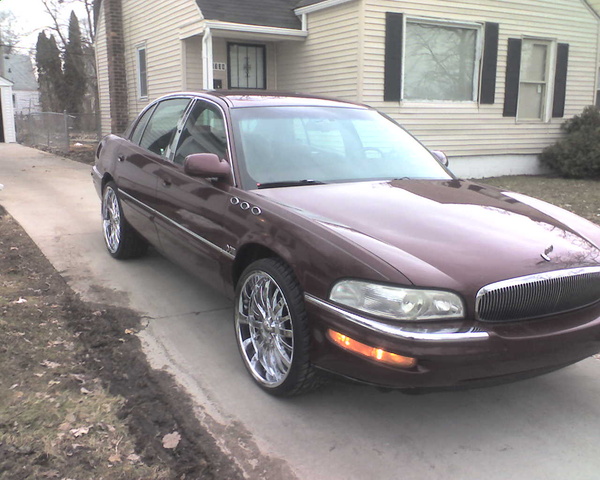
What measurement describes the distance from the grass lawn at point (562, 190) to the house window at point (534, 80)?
1462 millimetres

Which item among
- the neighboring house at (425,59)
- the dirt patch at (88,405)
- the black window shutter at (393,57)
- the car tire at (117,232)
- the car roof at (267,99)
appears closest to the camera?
the dirt patch at (88,405)

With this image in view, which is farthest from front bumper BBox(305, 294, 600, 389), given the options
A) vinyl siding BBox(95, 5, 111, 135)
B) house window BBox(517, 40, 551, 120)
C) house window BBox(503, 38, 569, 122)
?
vinyl siding BBox(95, 5, 111, 135)

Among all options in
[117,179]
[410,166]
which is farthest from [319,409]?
[117,179]

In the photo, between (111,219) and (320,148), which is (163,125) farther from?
(320,148)

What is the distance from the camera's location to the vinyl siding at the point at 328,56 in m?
10.7

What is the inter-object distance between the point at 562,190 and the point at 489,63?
310cm

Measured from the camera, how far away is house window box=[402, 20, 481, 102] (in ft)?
36.9

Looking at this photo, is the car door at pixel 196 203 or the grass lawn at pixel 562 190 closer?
the car door at pixel 196 203

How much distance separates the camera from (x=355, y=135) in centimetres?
418

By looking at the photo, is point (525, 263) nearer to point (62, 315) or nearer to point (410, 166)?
point (410, 166)

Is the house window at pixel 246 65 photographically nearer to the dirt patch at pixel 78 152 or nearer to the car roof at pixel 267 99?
the dirt patch at pixel 78 152

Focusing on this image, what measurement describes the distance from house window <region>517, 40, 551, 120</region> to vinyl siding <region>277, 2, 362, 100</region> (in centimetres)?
411

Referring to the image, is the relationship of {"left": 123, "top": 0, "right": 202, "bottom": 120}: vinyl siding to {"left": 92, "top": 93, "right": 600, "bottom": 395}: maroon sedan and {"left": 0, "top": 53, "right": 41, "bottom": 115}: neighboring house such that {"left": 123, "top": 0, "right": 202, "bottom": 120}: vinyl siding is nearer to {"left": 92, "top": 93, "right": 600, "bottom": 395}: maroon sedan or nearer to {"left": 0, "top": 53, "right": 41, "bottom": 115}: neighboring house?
{"left": 92, "top": 93, "right": 600, "bottom": 395}: maroon sedan

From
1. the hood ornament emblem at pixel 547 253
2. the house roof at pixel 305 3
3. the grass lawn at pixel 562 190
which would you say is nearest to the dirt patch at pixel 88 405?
the hood ornament emblem at pixel 547 253
